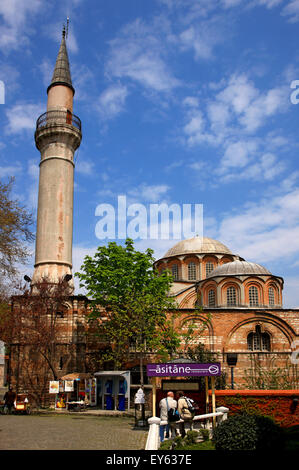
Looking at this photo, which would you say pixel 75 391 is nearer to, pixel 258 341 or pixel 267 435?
pixel 258 341

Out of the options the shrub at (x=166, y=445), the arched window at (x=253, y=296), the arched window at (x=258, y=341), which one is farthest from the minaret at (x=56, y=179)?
the shrub at (x=166, y=445)

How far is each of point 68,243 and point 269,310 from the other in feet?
49.8

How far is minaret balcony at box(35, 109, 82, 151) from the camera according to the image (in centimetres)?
2991

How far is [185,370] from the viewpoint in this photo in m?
13.5

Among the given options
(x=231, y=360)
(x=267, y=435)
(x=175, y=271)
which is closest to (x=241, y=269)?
(x=231, y=360)

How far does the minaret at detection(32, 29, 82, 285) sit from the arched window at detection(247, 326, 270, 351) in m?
14.0

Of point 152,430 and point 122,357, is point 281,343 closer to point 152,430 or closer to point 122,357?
point 122,357

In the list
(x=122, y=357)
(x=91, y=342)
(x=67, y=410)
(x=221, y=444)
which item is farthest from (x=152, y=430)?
(x=91, y=342)

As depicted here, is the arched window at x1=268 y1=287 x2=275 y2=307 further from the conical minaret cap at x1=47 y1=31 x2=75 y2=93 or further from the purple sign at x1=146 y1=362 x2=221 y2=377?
the purple sign at x1=146 y1=362 x2=221 y2=377

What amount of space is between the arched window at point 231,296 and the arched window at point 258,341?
349 centimetres

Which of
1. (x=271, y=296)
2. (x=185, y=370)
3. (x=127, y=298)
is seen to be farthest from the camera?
(x=271, y=296)

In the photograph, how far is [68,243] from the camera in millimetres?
28734

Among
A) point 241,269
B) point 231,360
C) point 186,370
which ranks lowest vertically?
point 231,360

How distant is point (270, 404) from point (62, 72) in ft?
86.4
